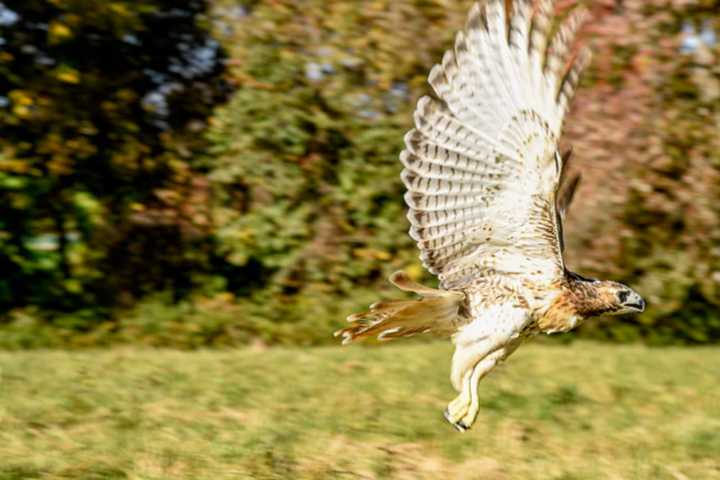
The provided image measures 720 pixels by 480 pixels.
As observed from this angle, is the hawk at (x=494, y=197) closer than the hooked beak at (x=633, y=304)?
Yes

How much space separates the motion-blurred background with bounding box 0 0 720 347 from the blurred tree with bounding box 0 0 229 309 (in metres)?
0.02

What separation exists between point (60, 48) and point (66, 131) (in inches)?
26.0

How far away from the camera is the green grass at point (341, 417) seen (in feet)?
13.3

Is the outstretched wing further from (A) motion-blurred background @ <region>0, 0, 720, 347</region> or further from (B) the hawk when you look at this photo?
(A) motion-blurred background @ <region>0, 0, 720, 347</region>

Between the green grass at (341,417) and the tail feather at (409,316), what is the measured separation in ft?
1.97

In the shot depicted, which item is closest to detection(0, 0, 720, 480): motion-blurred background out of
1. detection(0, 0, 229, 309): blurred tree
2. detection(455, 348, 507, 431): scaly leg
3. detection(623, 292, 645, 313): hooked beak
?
detection(0, 0, 229, 309): blurred tree

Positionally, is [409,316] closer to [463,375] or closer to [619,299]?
[463,375]

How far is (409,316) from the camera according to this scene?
366cm

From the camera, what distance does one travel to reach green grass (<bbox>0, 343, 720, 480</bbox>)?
4.07m

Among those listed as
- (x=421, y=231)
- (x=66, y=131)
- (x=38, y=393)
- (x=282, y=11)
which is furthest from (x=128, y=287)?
(x=421, y=231)

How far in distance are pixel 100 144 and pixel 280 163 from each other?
1477 mm

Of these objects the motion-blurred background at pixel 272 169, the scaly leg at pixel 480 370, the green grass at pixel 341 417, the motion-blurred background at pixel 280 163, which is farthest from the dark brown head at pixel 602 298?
the motion-blurred background at pixel 280 163

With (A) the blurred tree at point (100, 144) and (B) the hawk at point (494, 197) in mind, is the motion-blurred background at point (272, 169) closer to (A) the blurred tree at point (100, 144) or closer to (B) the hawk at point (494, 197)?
(A) the blurred tree at point (100, 144)

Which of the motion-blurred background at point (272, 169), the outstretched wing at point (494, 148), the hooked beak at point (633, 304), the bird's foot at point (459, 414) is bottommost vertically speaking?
the motion-blurred background at point (272, 169)
